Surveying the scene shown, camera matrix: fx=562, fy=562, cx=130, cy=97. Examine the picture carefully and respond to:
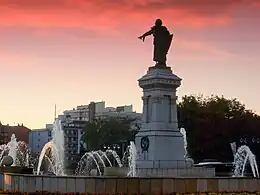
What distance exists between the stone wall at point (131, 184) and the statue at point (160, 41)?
51.7 ft

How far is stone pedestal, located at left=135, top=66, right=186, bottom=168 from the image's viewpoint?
30453 millimetres

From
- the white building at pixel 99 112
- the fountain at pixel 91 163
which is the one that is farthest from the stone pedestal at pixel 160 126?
the white building at pixel 99 112

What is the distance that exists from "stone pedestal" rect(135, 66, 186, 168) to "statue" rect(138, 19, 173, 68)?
1168mm

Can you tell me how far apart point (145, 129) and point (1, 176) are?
12325mm

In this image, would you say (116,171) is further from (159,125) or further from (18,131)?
(18,131)

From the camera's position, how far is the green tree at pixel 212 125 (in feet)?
183

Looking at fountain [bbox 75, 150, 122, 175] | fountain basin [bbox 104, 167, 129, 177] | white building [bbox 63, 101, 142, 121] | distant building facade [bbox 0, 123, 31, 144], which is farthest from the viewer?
distant building facade [bbox 0, 123, 31, 144]

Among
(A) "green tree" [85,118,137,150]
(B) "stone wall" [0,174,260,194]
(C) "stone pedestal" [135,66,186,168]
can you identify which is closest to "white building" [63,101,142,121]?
(A) "green tree" [85,118,137,150]

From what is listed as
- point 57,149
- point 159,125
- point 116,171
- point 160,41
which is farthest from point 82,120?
point 116,171

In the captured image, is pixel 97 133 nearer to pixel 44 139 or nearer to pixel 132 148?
pixel 132 148

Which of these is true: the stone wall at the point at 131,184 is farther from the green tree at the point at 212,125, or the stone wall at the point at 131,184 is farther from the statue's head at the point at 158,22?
the green tree at the point at 212,125

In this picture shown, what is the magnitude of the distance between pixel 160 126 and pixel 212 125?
27.0m

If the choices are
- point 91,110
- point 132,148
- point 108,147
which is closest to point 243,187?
point 132,148

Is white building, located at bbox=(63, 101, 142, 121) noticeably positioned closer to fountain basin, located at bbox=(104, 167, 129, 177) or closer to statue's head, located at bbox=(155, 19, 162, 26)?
statue's head, located at bbox=(155, 19, 162, 26)
